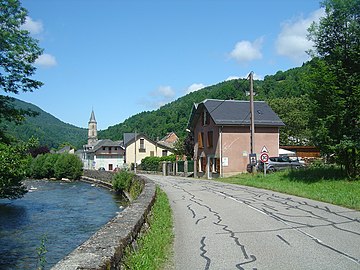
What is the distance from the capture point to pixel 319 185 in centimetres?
2039

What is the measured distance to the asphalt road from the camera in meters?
6.87

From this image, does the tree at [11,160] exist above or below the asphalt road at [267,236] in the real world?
above

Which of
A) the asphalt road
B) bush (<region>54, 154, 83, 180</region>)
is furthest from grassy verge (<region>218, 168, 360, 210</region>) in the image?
bush (<region>54, 154, 83, 180</region>)

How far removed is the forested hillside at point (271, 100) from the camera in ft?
199

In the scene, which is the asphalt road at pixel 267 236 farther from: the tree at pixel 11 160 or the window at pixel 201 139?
the window at pixel 201 139

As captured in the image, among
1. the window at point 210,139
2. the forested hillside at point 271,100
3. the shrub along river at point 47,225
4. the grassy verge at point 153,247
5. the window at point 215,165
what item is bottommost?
the shrub along river at point 47,225

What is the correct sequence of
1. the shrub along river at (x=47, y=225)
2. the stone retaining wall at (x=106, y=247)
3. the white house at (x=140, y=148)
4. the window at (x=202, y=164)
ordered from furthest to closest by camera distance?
1. the white house at (x=140, y=148)
2. the window at (x=202, y=164)
3. the shrub along river at (x=47, y=225)
4. the stone retaining wall at (x=106, y=247)

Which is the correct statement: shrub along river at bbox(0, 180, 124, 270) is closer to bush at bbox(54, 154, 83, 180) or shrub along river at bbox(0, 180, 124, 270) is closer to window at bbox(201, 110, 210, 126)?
window at bbox(201, 110, 210, 126)

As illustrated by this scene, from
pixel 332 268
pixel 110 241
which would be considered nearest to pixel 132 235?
pixel 110 241

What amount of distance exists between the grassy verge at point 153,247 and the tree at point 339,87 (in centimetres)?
1288

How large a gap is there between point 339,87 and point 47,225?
1616 centimetres

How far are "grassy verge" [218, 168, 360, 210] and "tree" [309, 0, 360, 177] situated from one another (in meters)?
1.44

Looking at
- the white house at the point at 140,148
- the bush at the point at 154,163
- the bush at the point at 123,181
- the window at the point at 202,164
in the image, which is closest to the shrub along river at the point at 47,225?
the bush at the point at 123,181

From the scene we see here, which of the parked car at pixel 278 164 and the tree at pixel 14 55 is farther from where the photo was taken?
the parked car at pixel 278 164
